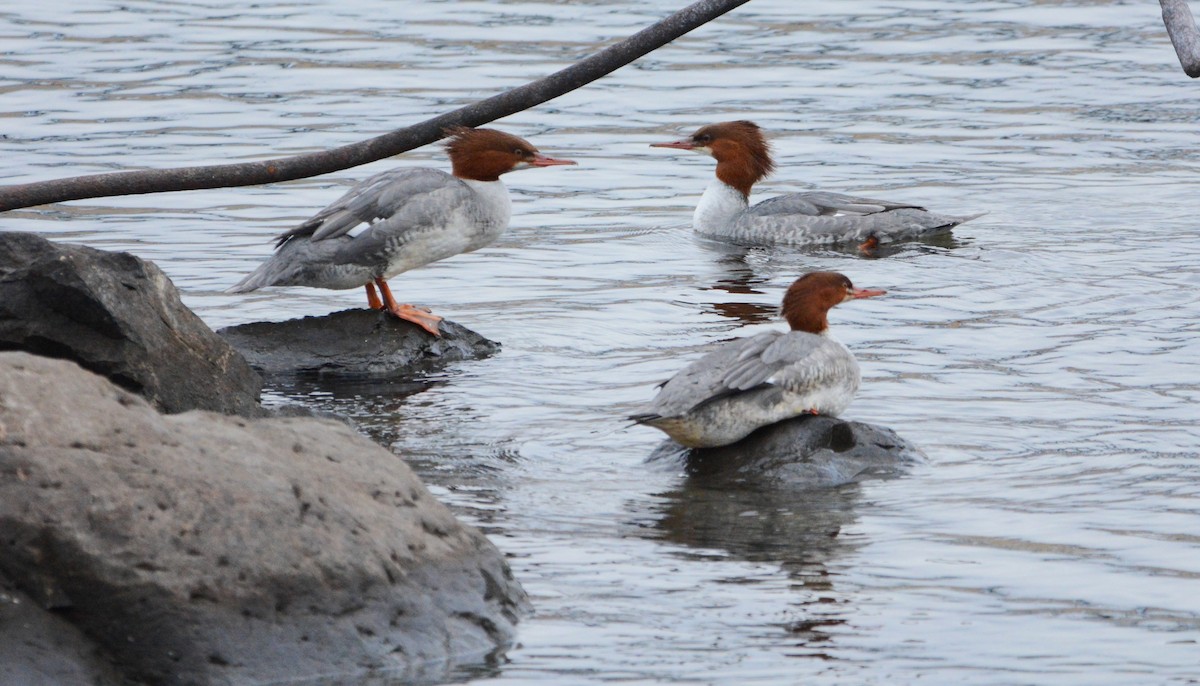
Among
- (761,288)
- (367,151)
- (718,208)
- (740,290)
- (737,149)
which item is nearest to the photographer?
(367,151)

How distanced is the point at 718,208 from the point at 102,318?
6.77m

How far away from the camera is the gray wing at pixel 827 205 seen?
11875mm

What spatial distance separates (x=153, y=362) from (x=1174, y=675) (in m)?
3.89

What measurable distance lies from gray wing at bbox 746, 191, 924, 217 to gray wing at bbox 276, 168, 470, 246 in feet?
12.8

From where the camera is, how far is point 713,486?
6.50 m

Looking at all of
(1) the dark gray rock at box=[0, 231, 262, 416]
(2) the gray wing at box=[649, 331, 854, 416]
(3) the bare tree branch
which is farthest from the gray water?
(3) the bare tree branch

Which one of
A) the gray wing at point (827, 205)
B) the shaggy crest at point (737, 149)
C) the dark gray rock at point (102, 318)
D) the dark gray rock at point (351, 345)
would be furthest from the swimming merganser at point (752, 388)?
the shaggy crest at point (737, 149)

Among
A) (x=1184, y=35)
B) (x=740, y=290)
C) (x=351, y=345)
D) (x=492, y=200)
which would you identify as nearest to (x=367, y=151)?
(x=1184, y=35)

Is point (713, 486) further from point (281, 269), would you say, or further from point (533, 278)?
point (533, 278)

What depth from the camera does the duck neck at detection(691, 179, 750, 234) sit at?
12500 millimetres

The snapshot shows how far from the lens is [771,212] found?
483 inches

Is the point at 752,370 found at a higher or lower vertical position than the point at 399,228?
lower

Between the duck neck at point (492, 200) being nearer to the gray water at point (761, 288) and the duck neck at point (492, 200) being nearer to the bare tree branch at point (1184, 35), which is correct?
the gray water at point (761, 288)

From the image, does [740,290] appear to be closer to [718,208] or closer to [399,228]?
[718,208]
